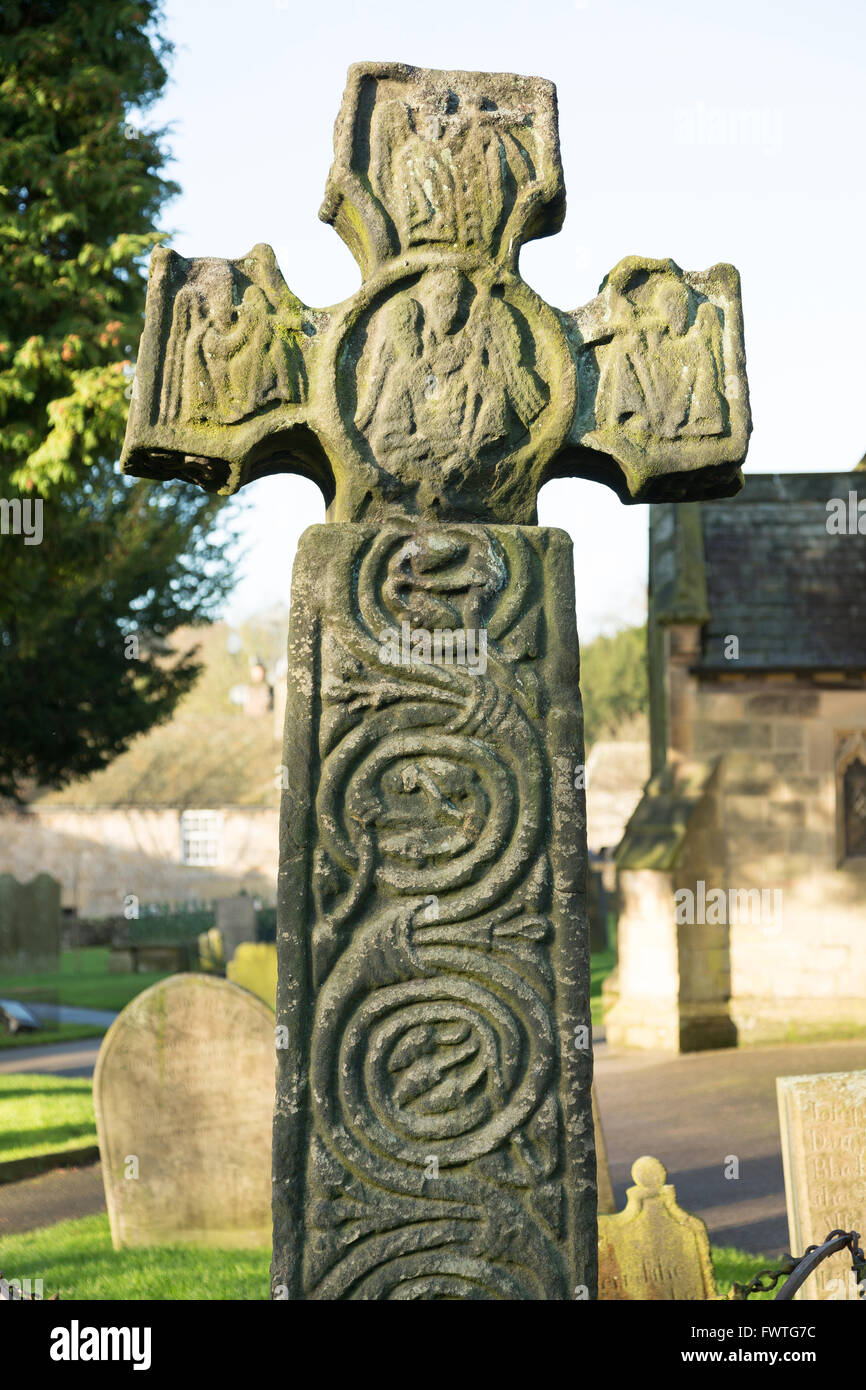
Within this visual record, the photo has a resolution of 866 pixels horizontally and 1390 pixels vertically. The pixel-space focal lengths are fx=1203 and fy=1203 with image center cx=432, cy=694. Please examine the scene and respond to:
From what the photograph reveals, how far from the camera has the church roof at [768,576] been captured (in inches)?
556

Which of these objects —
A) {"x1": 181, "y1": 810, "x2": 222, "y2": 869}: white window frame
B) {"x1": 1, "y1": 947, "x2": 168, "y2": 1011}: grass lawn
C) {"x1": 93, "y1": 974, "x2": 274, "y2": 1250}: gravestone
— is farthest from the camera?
{"x1": 181, "y1": 810, "x2": 222, "y2": 869}: white window frame

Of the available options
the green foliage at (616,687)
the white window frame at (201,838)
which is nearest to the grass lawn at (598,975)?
the white window frame at (201,838)

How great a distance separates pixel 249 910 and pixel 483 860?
17.7 m

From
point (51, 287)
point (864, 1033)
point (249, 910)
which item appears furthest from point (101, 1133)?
point (249, 910)

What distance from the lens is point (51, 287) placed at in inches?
348

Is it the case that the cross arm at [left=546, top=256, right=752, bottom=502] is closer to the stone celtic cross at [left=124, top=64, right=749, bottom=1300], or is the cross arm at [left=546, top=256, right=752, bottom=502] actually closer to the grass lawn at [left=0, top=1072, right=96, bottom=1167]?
the stone celtic cross at [left=124, top=64, right=749, bottom=1300]

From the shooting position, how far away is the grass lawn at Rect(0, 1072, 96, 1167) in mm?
9297

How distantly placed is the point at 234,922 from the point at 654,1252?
51.0 ft

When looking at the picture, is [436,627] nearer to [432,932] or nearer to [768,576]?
[432,932]

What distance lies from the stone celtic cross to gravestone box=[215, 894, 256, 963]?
17.3 m

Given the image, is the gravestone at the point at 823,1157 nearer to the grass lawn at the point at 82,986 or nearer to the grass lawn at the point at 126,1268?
the grass lawn at the point at 126,1268

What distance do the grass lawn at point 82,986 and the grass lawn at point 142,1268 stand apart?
38.6 ft

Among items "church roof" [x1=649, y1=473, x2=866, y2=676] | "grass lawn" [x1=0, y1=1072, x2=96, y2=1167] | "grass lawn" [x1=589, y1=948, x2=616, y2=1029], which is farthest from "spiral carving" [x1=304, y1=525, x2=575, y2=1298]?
"grass lawn" [x1=589, y1=948, x2=616, y2=1029]

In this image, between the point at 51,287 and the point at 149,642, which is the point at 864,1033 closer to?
the point at 51,287
